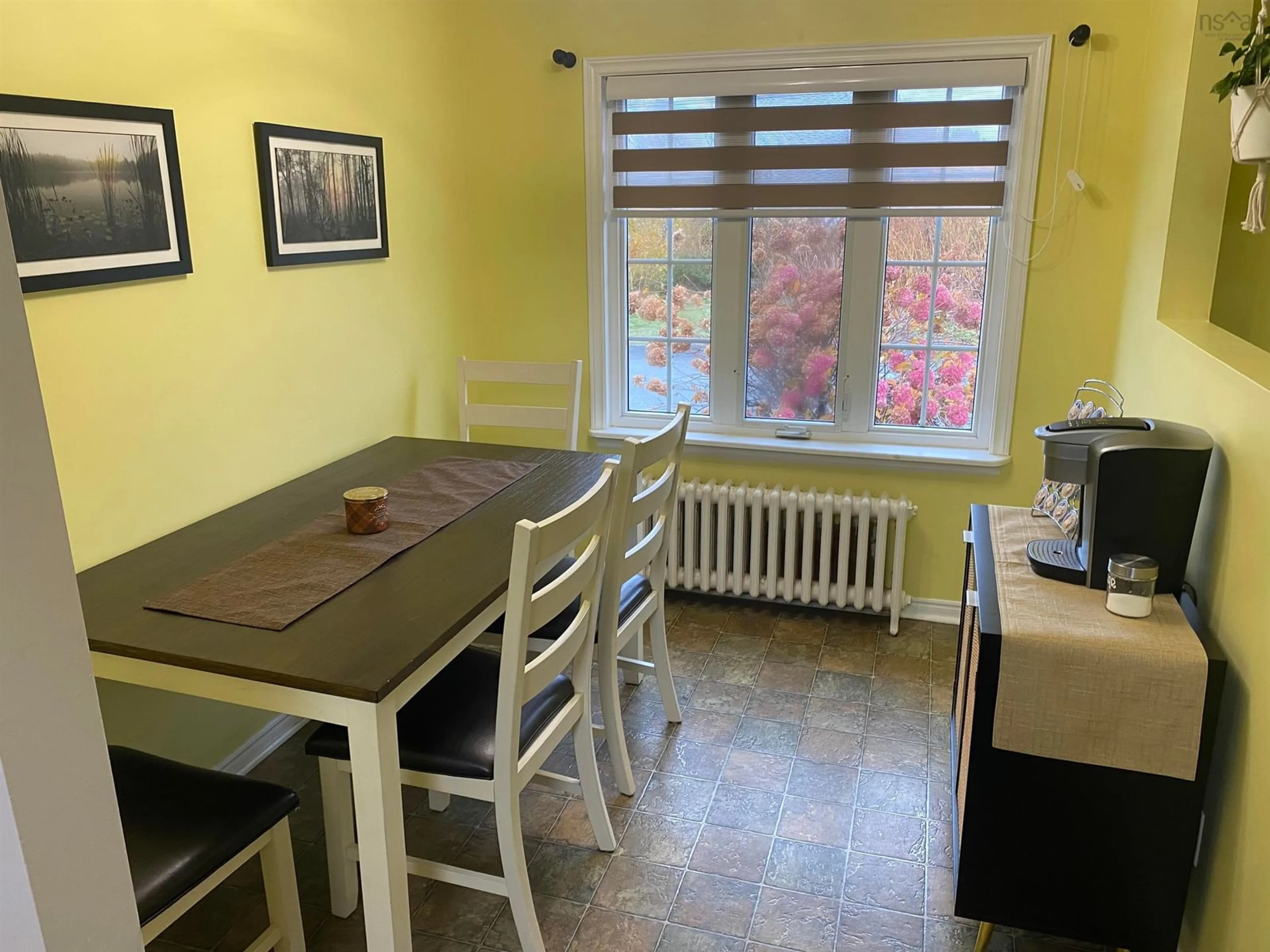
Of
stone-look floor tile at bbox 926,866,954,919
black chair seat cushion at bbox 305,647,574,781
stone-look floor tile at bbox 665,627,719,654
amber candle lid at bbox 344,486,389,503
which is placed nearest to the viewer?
black chair seat cushion at bbox 305,647,574,781

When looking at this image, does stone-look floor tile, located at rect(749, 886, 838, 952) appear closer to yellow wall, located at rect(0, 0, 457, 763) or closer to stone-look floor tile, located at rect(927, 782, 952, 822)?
stone-look floor tile, located at rect(927, 782, 952, 822)

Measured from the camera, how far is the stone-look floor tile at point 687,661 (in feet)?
10.1

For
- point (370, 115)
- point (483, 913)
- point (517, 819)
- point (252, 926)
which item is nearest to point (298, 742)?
point (252, 926)

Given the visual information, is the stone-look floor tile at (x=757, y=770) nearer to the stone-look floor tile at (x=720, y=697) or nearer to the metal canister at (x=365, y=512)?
Result: the stone-look floor tile at (x=720, y=697)

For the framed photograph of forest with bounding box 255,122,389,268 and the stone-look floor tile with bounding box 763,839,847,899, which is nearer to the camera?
the stone-look floor tile with bounding box 763,839,847,899

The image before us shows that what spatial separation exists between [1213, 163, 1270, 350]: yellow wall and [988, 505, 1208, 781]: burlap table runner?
105 centimetres

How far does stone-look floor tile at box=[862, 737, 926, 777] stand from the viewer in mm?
2531

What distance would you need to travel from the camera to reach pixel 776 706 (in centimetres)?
287

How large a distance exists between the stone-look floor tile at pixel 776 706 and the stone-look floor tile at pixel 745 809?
0.37m

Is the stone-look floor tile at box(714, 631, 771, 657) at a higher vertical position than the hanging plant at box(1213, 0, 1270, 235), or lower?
lower

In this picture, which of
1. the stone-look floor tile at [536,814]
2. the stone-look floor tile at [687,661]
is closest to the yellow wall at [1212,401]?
the stone-look floor tile at [536,814]

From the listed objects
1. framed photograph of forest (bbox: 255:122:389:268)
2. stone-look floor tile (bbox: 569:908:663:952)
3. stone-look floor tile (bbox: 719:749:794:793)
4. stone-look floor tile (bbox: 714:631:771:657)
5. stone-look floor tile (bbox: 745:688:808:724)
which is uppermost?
framed photograph of forest (bbox: 255:122:389:268)

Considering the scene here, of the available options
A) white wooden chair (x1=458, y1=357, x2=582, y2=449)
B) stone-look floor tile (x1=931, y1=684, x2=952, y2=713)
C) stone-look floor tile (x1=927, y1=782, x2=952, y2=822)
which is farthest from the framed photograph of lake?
stone-look floor tile (x1=931, y1=684, x2=952, y2=713)

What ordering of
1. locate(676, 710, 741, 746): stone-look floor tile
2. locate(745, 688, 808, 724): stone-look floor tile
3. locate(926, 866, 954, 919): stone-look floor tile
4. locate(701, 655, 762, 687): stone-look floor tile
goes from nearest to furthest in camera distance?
1. locate(926, 866, 954, 919): stone-look floor tile
2. locate(676, 710, 741, 746): stone-look floor tile
3. locate(745, 688, 808, 724): stone-look floor tile
4. locate(701, 655, 762, 687): stone-look floor tile
